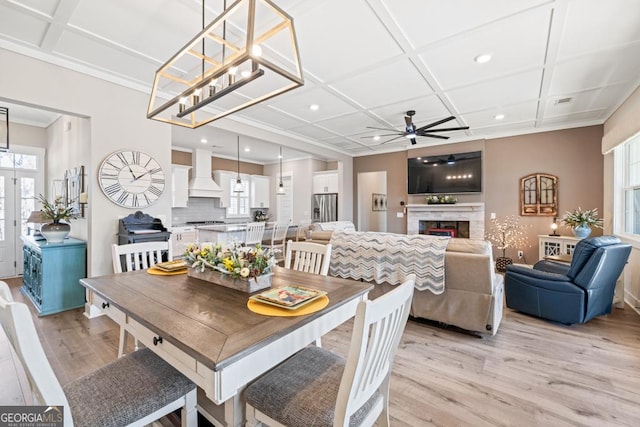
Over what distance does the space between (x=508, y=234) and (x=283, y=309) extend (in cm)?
610

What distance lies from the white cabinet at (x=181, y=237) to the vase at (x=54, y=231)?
7.51 ft

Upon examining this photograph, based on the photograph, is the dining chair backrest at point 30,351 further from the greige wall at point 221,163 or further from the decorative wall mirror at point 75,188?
the greige wall at point 221,163

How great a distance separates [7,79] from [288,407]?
372 centimetres

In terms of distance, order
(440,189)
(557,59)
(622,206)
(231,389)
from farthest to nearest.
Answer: (440,189) → (622,206) → (557,59) → (231,389)

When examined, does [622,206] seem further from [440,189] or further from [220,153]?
[220,153]

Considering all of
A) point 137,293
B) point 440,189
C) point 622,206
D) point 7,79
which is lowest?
point 137,293

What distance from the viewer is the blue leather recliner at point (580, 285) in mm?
2842

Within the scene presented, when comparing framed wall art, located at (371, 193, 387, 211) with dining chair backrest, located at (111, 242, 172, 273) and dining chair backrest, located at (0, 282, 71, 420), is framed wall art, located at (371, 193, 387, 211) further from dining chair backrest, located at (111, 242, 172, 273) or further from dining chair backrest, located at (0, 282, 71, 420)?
dining chair backrest, located at (0, 282, 71, 420)

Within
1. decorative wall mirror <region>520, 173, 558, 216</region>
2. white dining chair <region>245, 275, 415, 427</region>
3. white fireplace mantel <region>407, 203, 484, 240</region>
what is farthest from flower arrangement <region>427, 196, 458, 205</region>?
white dining chair <region>245, 275, 415, 427</region>

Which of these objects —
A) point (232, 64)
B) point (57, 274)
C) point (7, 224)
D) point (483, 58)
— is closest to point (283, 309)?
point (232, 64)

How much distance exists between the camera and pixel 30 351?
0.84m

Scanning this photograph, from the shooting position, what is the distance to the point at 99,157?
10.3 feet

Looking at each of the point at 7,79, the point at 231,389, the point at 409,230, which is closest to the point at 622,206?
the point at 409,230

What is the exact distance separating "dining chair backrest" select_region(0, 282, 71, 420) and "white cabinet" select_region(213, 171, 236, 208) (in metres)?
6.84
